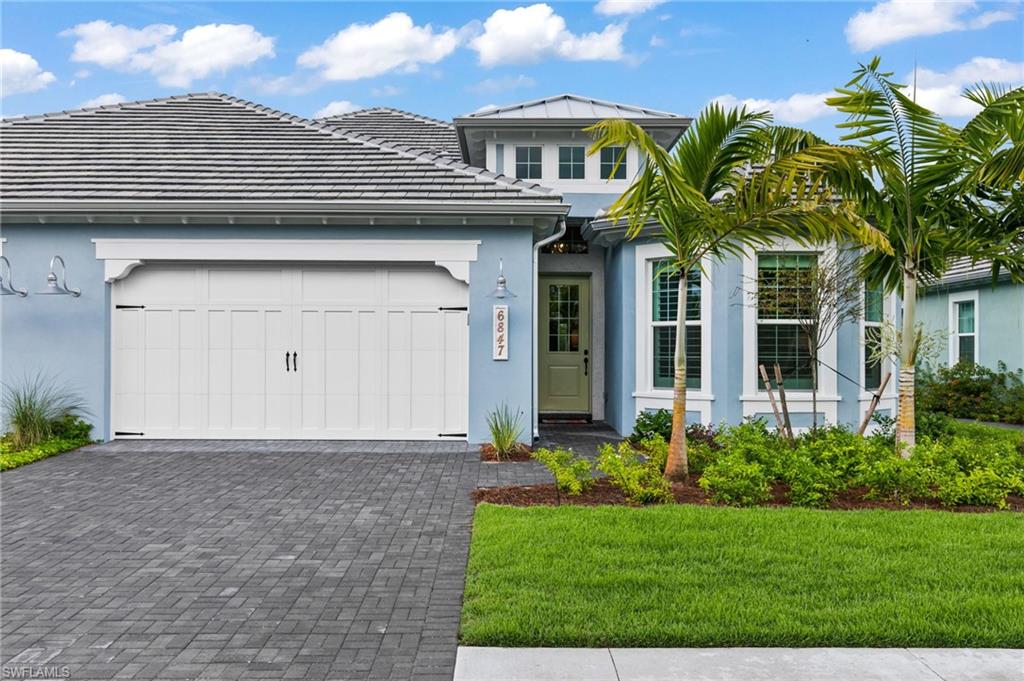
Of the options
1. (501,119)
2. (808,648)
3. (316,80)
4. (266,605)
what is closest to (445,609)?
(266,605)

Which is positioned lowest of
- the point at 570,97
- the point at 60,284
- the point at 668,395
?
the point at 668,395

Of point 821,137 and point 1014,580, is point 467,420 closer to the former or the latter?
point 821,137

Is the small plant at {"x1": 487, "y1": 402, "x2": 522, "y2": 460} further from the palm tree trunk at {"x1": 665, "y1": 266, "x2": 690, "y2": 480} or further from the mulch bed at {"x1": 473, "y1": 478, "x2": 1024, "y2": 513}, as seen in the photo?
the palm tree trunk at {"x1": 665, "y1": 266, "x2": 690, "y2": 480}

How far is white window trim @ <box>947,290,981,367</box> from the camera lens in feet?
50.3

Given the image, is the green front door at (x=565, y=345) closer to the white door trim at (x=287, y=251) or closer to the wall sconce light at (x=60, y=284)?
the white door trim at (x=287, y=251)

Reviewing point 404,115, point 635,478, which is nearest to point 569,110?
point 404,115

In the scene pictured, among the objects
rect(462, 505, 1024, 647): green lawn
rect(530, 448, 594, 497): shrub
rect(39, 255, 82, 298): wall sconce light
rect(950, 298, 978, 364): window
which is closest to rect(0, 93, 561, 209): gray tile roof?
rect(39, 255, 82, 298): wall sconce light

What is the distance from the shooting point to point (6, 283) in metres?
9.40

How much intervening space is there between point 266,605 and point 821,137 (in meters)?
6.75

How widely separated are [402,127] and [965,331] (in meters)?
14.1

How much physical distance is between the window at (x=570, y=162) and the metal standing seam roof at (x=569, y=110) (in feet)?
1.91

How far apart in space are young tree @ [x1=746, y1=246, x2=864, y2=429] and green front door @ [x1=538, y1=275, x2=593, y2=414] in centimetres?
359

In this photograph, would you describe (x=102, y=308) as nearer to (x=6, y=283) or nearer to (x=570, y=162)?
(x=6, y=283)

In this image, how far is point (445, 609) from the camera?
3.94 meters
